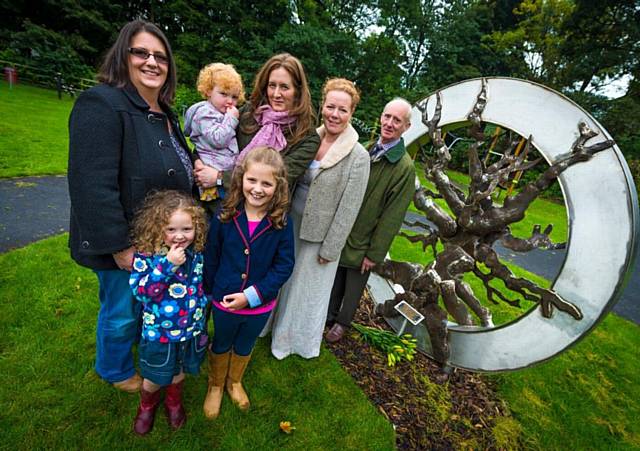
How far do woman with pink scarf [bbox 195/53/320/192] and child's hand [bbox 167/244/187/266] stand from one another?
53cm

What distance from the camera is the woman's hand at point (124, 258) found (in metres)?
1.55

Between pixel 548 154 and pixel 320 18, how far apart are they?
24.9m

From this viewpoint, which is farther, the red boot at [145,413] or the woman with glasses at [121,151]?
the red boot at [145,413]

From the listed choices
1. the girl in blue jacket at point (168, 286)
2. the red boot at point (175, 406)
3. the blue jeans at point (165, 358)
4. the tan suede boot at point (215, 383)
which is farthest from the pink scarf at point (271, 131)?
the red boot at point (175, 406)

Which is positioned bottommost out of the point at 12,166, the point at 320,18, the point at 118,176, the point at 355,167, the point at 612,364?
the point at 12,166

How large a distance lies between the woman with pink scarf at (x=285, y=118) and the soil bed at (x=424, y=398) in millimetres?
1830

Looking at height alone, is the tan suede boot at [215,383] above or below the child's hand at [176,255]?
below

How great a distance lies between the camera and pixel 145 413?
1.96 metres

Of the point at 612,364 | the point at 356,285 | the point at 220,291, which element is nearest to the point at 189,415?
the point at 220,291

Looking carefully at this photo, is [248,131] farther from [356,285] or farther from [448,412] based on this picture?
[448,412]

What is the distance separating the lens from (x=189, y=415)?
2121 mm

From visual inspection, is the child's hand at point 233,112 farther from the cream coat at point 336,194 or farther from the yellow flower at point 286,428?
the yellow flower at point 286,428

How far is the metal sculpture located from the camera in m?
2.16

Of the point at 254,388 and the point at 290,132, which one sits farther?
the point at 254,388
